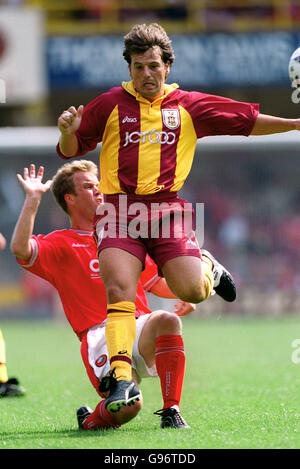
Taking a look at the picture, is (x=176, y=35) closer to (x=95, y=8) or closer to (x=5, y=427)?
(x=95, y=8)

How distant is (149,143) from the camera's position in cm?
406

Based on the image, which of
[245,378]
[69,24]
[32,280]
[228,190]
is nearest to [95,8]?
[69,24]

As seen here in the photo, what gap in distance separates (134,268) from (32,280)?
9.62 m

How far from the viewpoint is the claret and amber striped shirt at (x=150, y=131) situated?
4.04 meters

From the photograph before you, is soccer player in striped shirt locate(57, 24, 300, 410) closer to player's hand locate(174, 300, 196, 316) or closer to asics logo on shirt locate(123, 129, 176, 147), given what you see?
asics logo on shirt locate(123, 129, 176, 147)

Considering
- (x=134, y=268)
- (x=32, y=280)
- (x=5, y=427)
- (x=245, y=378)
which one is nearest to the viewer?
(x=134, y=268)

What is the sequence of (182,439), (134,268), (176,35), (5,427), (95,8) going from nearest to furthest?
1. (182,439)
2. (134,268)
3. (5,427)
4. (176,35)
5. (95,8)

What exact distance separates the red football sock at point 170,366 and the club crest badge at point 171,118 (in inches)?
41.9

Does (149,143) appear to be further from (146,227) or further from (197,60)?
(197,60)

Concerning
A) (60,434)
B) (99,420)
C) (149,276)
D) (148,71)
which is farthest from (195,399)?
(148,71)

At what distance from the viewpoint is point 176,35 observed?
15758 mm

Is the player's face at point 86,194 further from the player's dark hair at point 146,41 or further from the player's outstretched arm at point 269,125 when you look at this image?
the player's outstretched arm at point 269,125

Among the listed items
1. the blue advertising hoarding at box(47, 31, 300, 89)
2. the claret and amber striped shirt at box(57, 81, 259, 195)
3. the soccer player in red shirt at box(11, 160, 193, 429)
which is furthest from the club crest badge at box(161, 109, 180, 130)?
the blue advertising hoarding at box(47, 31, 300, 89)

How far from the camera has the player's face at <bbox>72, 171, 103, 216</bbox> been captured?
15.4 ft
